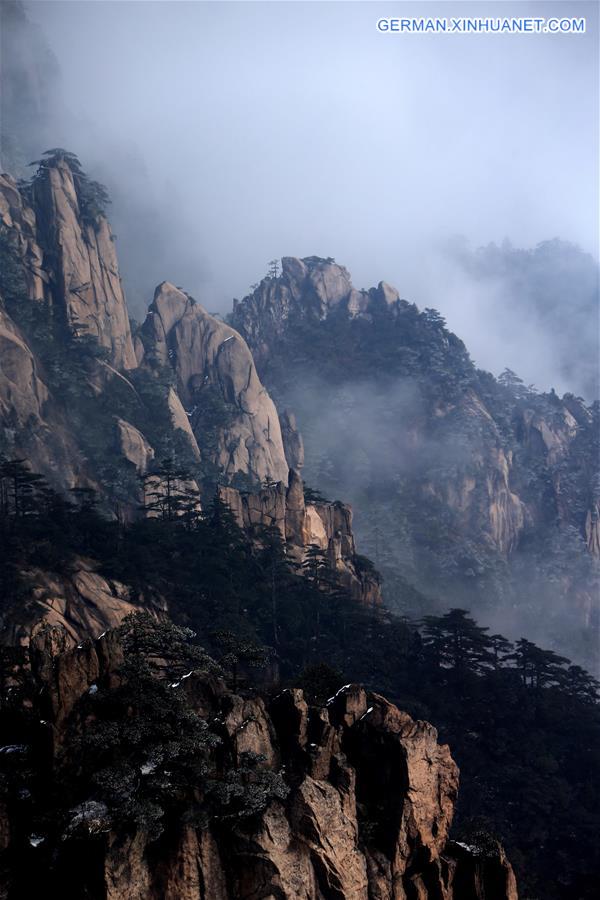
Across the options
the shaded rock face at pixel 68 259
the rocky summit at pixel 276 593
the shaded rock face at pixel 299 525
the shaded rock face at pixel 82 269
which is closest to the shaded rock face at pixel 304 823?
the rocky summit at pixel 276 593

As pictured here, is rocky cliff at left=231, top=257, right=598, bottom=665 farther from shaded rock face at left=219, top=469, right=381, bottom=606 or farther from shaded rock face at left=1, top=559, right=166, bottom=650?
shaded rock face at left=1, top=559, right=166, bottom=650

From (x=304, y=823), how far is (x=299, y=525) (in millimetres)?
59471

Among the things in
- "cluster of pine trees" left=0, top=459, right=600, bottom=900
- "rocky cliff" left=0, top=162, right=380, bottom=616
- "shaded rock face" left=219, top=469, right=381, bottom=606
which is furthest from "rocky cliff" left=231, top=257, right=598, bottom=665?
"cluster of pine trees" left=0, top=459, right=600, bottom=900

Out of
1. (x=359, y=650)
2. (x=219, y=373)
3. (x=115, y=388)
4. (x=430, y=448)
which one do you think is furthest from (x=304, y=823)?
(x=430, y=448)

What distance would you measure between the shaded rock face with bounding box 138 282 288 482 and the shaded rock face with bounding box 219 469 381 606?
2704 cm

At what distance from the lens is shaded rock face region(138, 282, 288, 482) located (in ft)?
417

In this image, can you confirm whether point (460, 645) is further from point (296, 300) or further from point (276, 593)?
point (296, 300)

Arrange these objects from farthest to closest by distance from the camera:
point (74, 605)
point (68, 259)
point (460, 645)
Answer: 1. point (68, 259)
2. point (460, 645)
3. point (74, 605)

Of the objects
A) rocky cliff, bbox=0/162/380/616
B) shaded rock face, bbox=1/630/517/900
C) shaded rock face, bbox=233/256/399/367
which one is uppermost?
shaded rock face, bbox=233/256/399/367

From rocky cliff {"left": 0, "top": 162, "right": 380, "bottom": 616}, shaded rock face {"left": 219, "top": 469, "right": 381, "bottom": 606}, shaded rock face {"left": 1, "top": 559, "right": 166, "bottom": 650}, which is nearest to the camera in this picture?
shaded rock face {"left": 1, "top": 559, "right": 166, "bottom": 650}

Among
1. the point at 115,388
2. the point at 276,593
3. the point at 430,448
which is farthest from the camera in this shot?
the point at 430,448

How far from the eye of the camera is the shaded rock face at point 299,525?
9456cm

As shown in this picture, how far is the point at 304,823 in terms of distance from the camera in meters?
38.0

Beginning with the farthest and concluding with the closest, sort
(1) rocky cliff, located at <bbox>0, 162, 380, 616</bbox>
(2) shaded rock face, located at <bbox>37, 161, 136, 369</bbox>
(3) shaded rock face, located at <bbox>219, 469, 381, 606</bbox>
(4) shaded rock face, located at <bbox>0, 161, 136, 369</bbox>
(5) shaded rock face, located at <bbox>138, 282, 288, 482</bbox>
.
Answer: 1. (5) shaded rock face, located at <bbox>138, 282, 288, 482</bbox>
2. (2) shaded rock face, located at <bbox>37, 161, 136, 369</bbox>
3. (4) shaded rock face, located at <bbox>0, 161, 136, 369</bbox>
4. (1) rocky cliff, located at <bbox>0, 162, 380, 616</bbox>
5. (3) shaded rock face, located at <bbox>219, 469, 381, 606</bbox>
